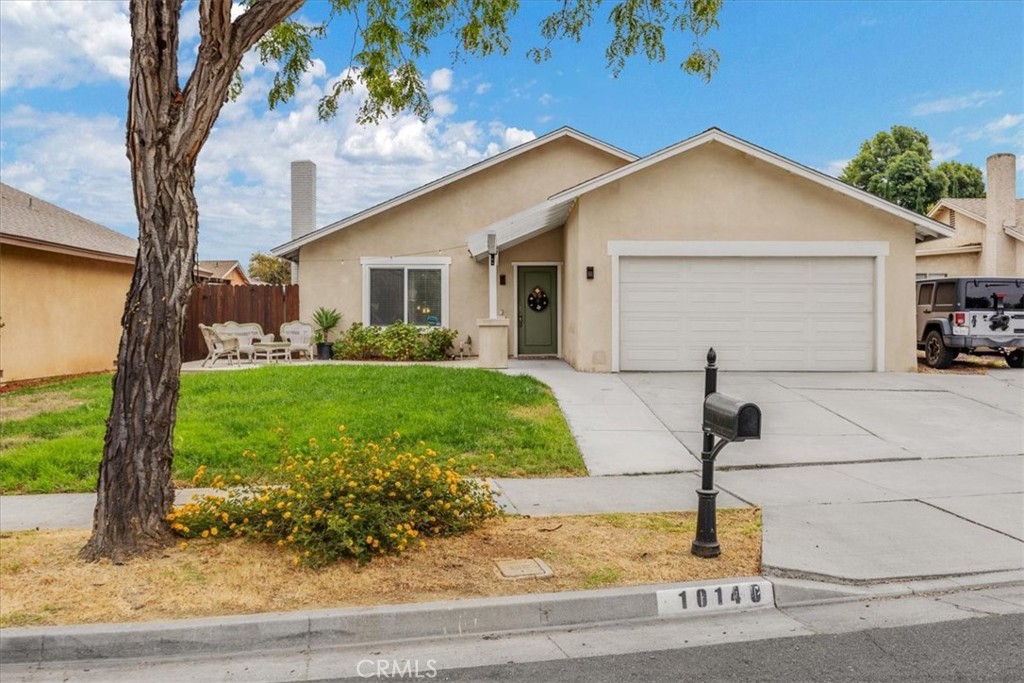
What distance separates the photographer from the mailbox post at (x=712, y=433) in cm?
496

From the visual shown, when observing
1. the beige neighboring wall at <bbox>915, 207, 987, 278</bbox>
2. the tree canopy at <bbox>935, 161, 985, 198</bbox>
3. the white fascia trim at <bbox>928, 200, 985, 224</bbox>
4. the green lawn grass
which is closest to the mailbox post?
the green lawn grass

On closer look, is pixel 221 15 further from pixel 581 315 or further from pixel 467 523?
pixel 581 315

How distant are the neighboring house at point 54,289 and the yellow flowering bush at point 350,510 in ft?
38.8

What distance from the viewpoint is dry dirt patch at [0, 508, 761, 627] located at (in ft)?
14.8

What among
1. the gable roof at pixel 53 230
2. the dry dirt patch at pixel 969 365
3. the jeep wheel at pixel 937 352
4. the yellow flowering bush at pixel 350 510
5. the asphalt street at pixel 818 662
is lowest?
the asphalt street at pixel 818 662

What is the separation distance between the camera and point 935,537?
19.8 ft

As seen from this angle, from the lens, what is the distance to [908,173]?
40438 millimetres

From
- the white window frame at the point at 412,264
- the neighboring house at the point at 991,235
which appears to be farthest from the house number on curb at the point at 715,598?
the neighboring house at the point at 991,235

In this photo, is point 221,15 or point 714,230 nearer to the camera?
point 221,15

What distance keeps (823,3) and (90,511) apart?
14192 mm

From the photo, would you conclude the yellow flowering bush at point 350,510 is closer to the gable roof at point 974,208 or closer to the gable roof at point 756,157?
the gable roof at point 756,157

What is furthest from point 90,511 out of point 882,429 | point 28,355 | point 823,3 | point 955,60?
point 955,60

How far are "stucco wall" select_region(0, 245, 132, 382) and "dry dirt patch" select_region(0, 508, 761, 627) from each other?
37.6 ft

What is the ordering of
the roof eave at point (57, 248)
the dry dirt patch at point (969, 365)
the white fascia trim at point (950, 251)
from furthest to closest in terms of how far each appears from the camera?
the white fascia trim at point (950, 251) → the dry dirt patch at point (969, 365) → the roof eave at point (57, 248)
